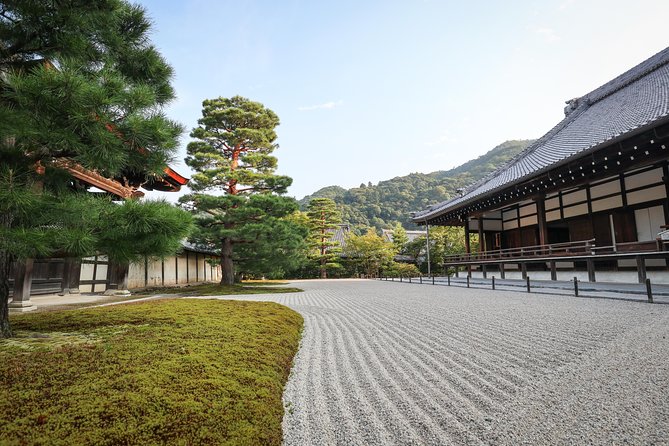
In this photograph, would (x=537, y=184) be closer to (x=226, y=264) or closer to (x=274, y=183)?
(x=274, y=183)

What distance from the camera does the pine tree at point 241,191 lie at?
12602 mm

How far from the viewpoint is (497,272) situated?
17.4 meters

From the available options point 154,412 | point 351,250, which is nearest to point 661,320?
point 154,412

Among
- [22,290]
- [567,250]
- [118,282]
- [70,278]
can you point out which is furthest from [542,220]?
[70,278]

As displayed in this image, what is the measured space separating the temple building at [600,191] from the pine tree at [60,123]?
10.8 meters

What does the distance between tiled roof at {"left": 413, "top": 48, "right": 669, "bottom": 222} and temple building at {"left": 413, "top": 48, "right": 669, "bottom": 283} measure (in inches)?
2.0

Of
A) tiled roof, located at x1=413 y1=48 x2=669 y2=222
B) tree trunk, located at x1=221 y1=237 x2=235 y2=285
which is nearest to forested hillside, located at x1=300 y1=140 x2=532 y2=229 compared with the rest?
tiled roof, located at x1=413 y1=48 x2=669 y2=222

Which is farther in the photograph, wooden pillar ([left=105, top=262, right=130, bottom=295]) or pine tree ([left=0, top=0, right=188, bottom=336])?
wooden pillar ([left=105, top=262, right=130, bottom=295])

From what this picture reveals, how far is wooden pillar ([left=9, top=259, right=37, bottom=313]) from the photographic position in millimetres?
6742

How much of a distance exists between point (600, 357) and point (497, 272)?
15.2 m

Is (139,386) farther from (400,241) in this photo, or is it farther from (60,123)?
(400,241)

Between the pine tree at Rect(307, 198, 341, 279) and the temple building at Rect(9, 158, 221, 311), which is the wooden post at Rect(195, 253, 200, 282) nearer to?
the temple building at Rect(9, 158, 221, 311)

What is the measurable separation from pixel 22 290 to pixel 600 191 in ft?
56.8

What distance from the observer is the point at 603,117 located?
42.8 feet
